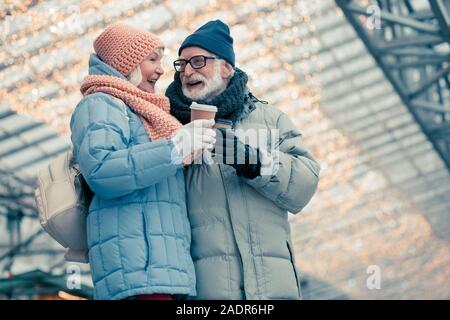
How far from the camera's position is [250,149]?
253cm

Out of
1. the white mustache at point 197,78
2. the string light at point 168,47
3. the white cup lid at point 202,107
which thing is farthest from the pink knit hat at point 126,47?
the string light at point 168,47

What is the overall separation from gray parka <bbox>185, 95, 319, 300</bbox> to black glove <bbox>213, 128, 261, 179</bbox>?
0.04 meters

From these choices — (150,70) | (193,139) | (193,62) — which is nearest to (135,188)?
(193,139)

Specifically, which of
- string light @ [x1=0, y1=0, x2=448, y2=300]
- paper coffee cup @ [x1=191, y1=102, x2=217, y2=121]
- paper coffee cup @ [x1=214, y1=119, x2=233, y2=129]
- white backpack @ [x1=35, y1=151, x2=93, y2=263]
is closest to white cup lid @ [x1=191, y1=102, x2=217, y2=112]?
paper coffee cup @ [x1=191, y1=102, x2=217, y2=121]

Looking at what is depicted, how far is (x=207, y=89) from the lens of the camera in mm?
2717

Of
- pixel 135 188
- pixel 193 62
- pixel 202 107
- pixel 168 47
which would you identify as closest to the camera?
pixel 135 188

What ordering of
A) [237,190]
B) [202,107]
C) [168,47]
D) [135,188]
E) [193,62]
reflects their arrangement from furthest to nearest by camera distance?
[168,47] → [193,62] → [237,190] → [202,107] → [135,188]

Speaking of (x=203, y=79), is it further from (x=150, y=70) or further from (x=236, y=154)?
(x=236, y=154)

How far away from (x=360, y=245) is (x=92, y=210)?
25.3 meters

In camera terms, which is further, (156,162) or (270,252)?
(270,252)

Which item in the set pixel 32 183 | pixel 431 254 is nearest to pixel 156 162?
pixel 32 183

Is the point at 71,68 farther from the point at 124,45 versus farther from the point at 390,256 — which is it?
the point at 390,256

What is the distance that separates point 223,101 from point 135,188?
1.47 ft

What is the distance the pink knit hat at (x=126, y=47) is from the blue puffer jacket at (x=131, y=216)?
219 millimetres
